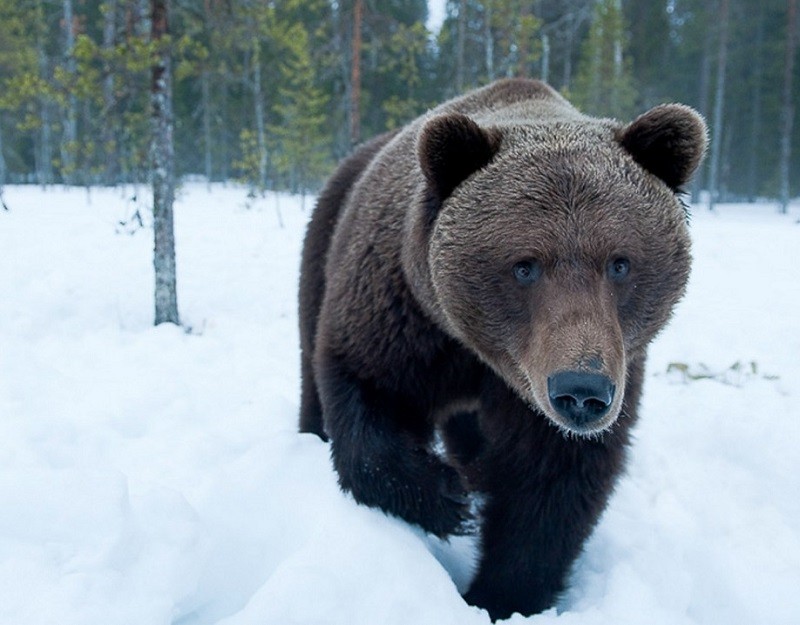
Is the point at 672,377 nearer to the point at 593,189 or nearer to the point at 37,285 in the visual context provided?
the point at 593,189

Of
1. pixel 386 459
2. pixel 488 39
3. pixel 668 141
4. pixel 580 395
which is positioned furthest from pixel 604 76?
pixel 580 395

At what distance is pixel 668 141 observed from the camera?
2186 millimetres

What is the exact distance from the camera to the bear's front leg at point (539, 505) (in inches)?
95.8

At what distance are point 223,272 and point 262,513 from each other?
737cm

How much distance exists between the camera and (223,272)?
31.0ft

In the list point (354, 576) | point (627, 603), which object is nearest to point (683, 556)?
point (627, 603)

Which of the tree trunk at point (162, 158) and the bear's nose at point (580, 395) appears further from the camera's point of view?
the tree trunk at point (162, 158)

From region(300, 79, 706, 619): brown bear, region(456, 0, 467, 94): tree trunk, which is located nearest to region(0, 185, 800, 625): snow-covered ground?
region(300, 79, 706, 619): brown bear

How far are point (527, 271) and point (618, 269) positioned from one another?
269 millimetres

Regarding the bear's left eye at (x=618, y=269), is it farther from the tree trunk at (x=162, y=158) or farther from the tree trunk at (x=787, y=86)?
the tree trunk at (x=787, y=86)

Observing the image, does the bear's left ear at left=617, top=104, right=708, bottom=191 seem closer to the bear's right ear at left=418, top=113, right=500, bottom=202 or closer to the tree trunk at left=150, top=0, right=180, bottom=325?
the bear's right ear at left=418, top=113, right=500, bottom=202

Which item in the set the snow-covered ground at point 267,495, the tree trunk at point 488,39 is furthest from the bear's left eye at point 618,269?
the tree trunk at point 488,39

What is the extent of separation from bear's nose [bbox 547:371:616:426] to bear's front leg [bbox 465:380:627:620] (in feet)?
2.08

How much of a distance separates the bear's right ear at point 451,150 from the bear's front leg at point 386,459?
83cm
